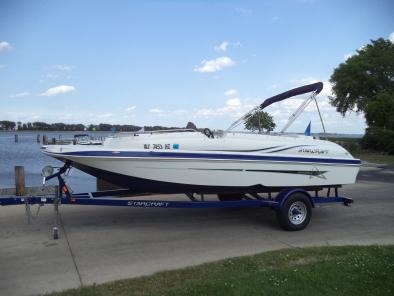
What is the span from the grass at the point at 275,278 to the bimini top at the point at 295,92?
13.5 feet

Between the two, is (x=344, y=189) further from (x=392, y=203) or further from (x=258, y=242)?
(x=258, y=242)

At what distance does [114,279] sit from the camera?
5.36 meters

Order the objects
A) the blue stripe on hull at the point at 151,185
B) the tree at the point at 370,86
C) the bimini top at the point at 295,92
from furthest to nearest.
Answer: the tree at the point at 370,86 < the bimini top at the point at 295,92 < the blue stripe on hull at the point at 151,185

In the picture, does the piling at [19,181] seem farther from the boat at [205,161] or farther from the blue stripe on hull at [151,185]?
the blue stripe on hull at [151,185]

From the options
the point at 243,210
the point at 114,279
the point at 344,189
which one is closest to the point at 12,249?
the point at 114,279

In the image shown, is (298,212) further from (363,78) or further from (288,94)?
(363,78)

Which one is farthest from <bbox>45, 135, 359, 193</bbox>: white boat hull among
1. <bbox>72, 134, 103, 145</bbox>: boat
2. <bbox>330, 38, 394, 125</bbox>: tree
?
<bbox>330, 38, 394, 125</bbox>: tree

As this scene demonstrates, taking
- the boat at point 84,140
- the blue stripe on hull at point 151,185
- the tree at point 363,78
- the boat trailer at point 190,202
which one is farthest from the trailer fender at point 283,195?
the tree at point 363,78

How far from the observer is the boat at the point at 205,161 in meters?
7.14

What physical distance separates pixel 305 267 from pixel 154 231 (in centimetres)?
309

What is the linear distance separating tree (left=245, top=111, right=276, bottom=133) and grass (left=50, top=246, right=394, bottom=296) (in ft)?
12.5

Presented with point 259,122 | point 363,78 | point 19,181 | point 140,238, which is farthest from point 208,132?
point 363,78

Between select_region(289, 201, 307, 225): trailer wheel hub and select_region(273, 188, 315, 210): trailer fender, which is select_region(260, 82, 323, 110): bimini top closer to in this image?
select_region(273, 188, 315, 210): trailer fender

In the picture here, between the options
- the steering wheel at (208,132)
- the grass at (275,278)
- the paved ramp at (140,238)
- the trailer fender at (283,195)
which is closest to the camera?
the grass at (275,278)
